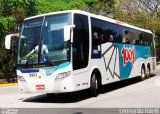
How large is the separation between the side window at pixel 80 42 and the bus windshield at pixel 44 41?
0.46 meters

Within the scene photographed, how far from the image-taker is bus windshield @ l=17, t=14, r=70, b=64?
44.8ft

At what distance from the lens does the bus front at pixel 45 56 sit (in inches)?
533

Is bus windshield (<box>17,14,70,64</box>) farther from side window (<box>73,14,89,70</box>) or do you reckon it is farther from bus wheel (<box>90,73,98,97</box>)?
bus wheel (<box>90,73,98,97</box>)

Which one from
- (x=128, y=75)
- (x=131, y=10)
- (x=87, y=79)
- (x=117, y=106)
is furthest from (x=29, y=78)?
(x=131, y=10)

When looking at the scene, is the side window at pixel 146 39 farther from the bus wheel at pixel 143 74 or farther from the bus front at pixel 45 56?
the bus front at pixel 45 56

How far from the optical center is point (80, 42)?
14.5 meters

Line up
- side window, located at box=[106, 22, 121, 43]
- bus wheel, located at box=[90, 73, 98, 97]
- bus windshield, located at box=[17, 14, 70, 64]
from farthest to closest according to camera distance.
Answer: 1. side window, located at box=[106, 22, 121, 43]
2. bus wheel, located at box=[90, 73, 98, 97]
3. bus windshield, located at box=[17, 14, 70, 64]

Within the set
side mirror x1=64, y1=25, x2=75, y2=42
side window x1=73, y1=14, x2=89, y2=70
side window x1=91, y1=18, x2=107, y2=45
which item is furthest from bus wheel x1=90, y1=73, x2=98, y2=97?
side mirror x1=64, y1=25, x2=75, y2=42

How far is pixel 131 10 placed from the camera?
52.3 metres

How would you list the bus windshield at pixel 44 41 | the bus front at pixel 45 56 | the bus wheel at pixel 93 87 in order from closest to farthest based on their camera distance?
the bus front at pixel 45 56
the bus windshield at pixel 44 41
the bus wheel at pixel 93 87

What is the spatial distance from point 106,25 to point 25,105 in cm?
589

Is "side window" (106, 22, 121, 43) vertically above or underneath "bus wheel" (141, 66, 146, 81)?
above

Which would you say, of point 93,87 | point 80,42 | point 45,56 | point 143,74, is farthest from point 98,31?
point 143,74

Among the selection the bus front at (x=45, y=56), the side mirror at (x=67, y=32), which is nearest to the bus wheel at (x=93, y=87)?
the bus front at (x=45, y=56)
